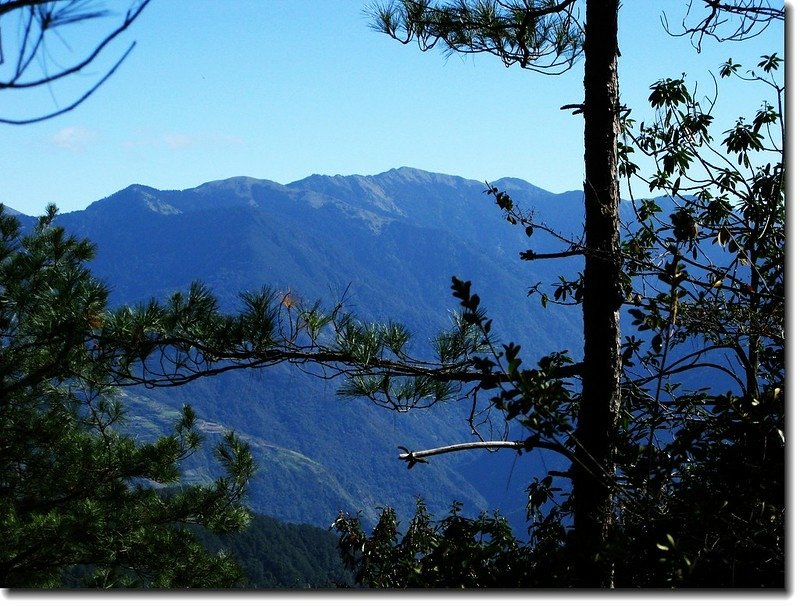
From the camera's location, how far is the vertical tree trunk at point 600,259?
77.0 inches

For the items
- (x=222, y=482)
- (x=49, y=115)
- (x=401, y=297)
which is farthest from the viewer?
(x=401, y=297)

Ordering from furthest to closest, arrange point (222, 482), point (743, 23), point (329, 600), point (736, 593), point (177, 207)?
1. point (177, 207)
2. point (222, 482)
3. point (743, 23)
4. point (329, 600)
5. point (736, 593)

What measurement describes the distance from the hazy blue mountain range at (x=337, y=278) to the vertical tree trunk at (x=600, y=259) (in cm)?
2834

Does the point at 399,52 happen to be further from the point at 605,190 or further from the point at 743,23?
the point at 743,23

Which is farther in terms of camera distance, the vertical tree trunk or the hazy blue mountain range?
the hazy blue mountain range

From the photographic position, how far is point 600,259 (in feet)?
6.34

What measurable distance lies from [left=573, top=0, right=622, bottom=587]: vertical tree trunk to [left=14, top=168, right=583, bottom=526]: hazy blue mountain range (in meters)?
28.3

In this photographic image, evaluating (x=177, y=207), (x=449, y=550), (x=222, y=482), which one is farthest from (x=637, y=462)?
(x=177, y=207)

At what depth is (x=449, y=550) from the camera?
1.99m

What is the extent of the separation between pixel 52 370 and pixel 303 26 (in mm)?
1089

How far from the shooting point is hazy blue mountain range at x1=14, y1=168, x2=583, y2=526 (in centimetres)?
5219

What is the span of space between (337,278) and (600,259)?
77453 millimetres

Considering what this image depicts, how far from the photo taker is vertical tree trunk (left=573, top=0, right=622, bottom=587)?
6.41 feet

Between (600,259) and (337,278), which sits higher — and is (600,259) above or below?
below
